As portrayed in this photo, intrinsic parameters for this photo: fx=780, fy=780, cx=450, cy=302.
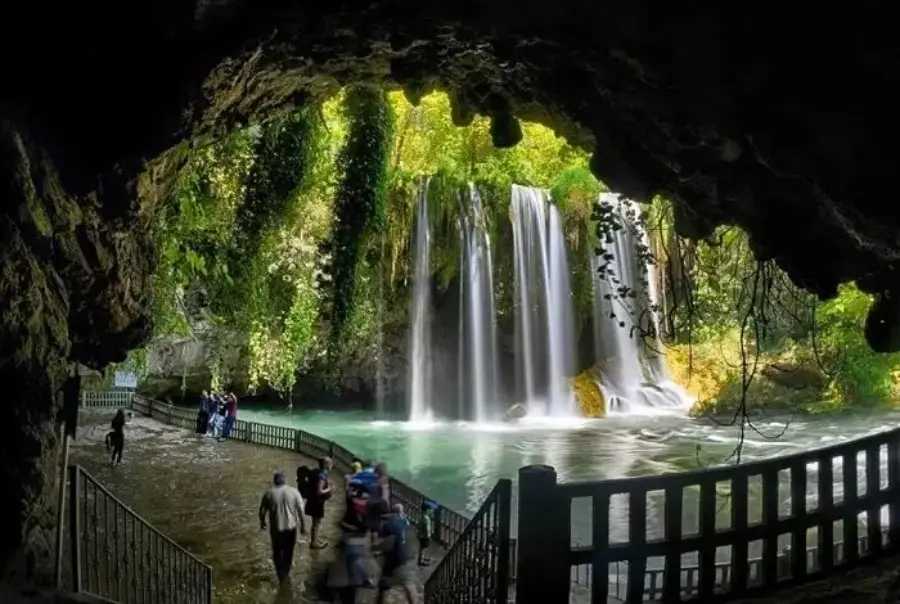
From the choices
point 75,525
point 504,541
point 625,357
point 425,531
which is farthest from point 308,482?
point 625,357

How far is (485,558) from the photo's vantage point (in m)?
5.53

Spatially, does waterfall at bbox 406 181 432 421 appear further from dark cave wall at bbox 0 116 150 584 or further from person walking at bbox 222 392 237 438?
dark cave wall at bbox 0 116 150 584

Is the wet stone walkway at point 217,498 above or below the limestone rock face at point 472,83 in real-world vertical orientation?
below

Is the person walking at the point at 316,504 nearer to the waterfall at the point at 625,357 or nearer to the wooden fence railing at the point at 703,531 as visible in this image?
the wooden fence railing at the point at 703,531

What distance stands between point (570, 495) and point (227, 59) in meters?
4.10

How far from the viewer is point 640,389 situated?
2548 centimetres

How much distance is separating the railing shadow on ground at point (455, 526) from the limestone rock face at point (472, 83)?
2.89 metres

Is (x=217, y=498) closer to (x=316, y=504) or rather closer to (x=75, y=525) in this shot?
(x=316, y=504)

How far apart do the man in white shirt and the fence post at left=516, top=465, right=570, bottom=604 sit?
431 centimetres

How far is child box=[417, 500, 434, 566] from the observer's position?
391 inches

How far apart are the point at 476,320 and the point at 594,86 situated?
57.1 ft

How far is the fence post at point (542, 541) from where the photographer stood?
15.3 feet

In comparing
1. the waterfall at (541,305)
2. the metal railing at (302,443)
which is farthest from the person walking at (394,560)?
the waterfall at (541,305)

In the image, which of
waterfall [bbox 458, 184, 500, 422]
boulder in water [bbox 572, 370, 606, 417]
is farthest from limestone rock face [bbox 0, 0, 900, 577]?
boulder in water [bbox 572, 370, 606, 417]
